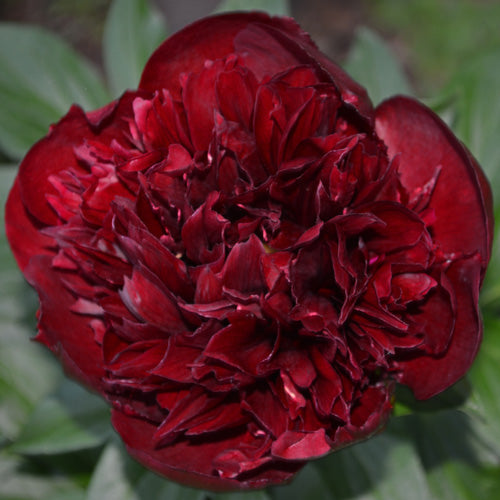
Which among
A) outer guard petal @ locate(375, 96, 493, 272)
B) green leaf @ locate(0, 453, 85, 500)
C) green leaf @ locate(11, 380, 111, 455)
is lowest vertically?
green leaf @ locate(0, 453, 85, 500)

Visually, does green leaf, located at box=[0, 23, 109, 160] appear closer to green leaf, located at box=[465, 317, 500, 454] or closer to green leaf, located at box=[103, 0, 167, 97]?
green leaf, located at box=[103, 0, 167, 97]

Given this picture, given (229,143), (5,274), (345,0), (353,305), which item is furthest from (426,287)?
(345,0)

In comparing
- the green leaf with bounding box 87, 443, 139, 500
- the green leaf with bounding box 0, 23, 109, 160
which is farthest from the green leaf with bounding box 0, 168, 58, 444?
the green leaf with bounding box 87, 443, 139, 500

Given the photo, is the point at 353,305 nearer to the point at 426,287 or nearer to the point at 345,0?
the point at 426,287

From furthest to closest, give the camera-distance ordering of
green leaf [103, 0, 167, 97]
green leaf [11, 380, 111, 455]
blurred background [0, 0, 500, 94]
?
blurred background [0, 0, 500, 94], green leaf [103, 0, 167, 97], green leaf [11, 380, 111, 455]

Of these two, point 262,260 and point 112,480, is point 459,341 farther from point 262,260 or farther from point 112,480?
point 112,480

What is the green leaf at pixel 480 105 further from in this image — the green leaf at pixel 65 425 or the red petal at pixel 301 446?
the green leaf at pixel 65 425

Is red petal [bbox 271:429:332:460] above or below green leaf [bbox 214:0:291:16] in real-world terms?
below

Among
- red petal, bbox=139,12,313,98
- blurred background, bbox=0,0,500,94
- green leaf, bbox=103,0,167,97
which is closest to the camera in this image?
red petal, bbox=139,12,313,98
